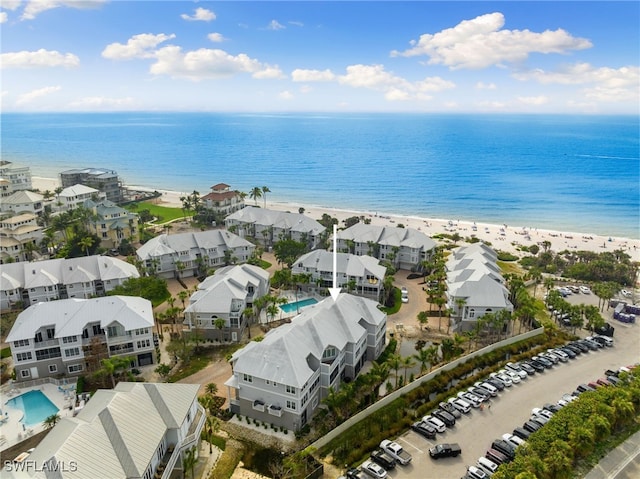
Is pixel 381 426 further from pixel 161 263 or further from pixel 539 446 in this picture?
pixel 161 263

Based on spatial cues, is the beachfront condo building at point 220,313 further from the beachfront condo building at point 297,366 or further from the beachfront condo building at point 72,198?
the beachfront condo building at point 72,198

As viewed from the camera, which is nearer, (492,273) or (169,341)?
(169,341)

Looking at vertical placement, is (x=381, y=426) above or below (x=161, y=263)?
below

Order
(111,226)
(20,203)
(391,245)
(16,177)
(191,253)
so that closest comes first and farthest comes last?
(191,253), (391,245), (111,226), (20,203), (16,177)

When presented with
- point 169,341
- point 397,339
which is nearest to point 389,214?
point 397,339

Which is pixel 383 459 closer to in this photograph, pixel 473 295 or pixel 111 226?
pixel 473 295

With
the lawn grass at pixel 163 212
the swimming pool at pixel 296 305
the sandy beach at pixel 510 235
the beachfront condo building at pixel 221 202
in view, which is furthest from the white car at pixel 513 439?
the lawn grass at pixel 163 212

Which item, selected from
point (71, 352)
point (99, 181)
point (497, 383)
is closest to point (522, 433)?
point (497, 383)
